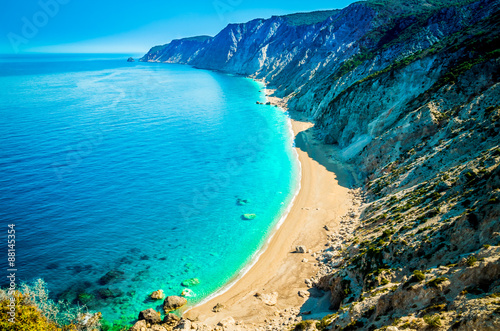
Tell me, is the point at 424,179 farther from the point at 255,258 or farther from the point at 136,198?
the point at 136,198

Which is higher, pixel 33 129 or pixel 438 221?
pixel 33 129

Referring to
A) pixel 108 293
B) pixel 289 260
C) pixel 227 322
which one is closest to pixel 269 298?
pixel 227 322

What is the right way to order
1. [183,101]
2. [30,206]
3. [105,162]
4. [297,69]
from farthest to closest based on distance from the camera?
1. [297,69]
2. [183,101]
3. [105,162]
4. [30,206]

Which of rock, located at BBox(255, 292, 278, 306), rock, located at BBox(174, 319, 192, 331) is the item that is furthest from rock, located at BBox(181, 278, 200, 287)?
rock, located at BBox(255, 292, 278, 306)

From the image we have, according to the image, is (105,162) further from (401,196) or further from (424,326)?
(424,326)

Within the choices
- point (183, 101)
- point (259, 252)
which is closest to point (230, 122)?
point (183, 101)


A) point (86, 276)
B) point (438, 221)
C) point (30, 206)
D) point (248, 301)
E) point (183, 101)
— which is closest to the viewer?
point (438, 221)
